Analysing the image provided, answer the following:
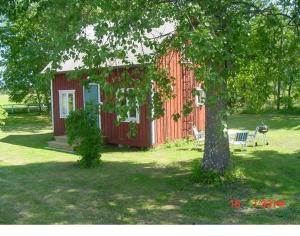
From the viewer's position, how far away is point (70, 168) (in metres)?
15.8

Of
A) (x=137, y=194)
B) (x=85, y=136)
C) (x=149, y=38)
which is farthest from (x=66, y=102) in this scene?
(x=149, y=38)

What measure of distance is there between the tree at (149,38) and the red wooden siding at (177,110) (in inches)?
317

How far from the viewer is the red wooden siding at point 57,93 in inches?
885

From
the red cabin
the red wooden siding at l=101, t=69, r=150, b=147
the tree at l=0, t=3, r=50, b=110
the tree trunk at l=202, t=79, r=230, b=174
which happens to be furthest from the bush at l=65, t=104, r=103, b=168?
the tree at l=0, t=3, r=50, b=110

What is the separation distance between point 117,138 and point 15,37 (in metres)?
19.5

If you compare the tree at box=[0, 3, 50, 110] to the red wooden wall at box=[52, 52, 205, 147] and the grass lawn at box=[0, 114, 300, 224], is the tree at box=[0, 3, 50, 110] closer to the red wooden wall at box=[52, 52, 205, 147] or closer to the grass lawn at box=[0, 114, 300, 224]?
the red wooden wall at box=[52, 52, 205, 147]

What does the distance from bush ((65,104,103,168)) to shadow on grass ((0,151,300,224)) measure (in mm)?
551

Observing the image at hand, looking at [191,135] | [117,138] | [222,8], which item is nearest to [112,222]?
[222,8]

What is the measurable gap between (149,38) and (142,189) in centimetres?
452

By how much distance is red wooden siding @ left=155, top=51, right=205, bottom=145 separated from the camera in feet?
63.9

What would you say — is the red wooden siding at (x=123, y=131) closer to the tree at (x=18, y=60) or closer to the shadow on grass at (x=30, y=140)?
the shadow on grass at (x=30, y=140)

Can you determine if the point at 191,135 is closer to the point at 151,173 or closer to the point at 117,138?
the point at 117,138

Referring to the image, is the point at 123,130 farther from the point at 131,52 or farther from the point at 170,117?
the point at 131,52

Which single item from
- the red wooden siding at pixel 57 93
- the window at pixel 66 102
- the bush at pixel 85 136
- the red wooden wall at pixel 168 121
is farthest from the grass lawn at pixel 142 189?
the window at pixel 66 102
